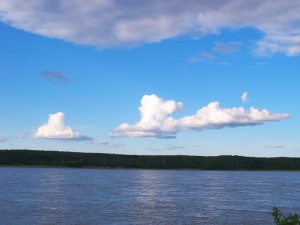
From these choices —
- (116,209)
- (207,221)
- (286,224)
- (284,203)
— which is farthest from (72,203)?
(286,224)

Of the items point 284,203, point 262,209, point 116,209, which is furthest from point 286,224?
point 284,203

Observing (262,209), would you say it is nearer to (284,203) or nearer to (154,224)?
(284,203)

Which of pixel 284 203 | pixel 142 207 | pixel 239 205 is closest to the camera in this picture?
pixel 142 207

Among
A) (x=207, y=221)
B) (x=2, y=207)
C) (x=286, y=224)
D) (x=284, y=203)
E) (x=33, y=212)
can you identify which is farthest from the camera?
(x=284, y=203)

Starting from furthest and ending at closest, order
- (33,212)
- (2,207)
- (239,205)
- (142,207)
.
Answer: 1. (239,205)
2. (142,207)
3. (2,207)
4. (33,212)

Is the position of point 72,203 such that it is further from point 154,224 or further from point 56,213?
point 154,224

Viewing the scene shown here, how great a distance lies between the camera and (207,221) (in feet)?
156

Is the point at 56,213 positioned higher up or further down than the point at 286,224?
further down

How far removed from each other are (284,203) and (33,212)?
39519 mm

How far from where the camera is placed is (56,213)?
169 ft

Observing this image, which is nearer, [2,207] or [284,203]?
[2,207]

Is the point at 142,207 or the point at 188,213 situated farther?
the point at 142,207

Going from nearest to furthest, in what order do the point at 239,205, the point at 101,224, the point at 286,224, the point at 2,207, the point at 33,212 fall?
the point at 286,224
the point at 101,224
the point at 33,212
the point at 2,207
the point at 239,205

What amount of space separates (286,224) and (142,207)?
45.0m
